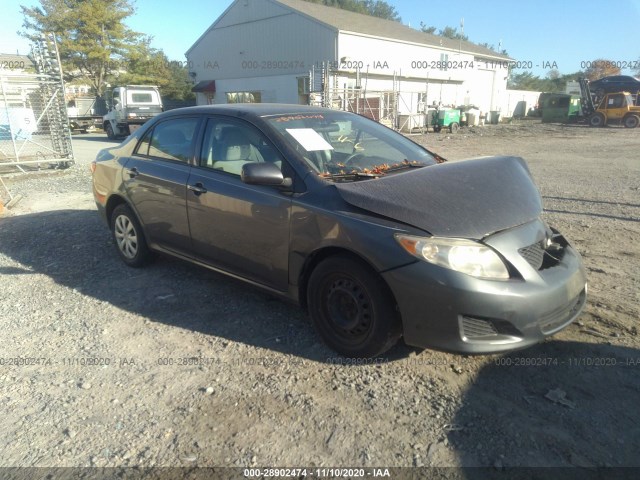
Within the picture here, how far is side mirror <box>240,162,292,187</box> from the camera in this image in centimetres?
318

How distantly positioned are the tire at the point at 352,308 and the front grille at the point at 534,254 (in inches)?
33.7


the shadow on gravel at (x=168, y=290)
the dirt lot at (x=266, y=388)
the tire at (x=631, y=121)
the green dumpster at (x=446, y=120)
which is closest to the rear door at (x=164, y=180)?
the shadow on gravel at (x=168, y=290)

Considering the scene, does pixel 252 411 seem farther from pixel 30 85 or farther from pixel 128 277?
pixel 30 85

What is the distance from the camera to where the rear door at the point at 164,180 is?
4172mm

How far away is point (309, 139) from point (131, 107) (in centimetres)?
2117

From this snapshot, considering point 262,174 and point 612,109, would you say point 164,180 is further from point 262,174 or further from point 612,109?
point 612,109

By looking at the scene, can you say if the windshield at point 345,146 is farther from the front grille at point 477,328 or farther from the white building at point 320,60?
the white building at point 320,60

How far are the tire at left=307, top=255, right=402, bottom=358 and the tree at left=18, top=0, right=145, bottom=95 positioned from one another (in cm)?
4292

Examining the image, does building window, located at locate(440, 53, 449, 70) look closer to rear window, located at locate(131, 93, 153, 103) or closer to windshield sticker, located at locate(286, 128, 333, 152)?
rear window, located at locate(131, 93, 153, 103)

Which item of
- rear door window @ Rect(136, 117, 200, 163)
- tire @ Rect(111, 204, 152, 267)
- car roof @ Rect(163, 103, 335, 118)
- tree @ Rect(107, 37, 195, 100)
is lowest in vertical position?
tire @ Rect(111, 204, 152, 267)

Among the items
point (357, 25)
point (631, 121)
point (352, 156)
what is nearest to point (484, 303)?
point (352, 156)

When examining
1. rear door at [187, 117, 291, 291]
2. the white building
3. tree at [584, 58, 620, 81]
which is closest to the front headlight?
rear door at [187, 117, 291, 291]

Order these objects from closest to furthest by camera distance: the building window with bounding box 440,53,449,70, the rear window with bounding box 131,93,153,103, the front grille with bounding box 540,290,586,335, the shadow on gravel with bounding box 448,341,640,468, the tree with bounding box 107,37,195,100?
the shadow on gravel with bounding box 448,341,640,468 → the front grille with bounding box 540,290,586,335 → the rear window with bounding box 131,93,153,103 → the building window with bounding box 440,53,449,70 → the tree with bounding box 107,37,195,100

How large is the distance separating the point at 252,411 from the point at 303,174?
1.59 m
